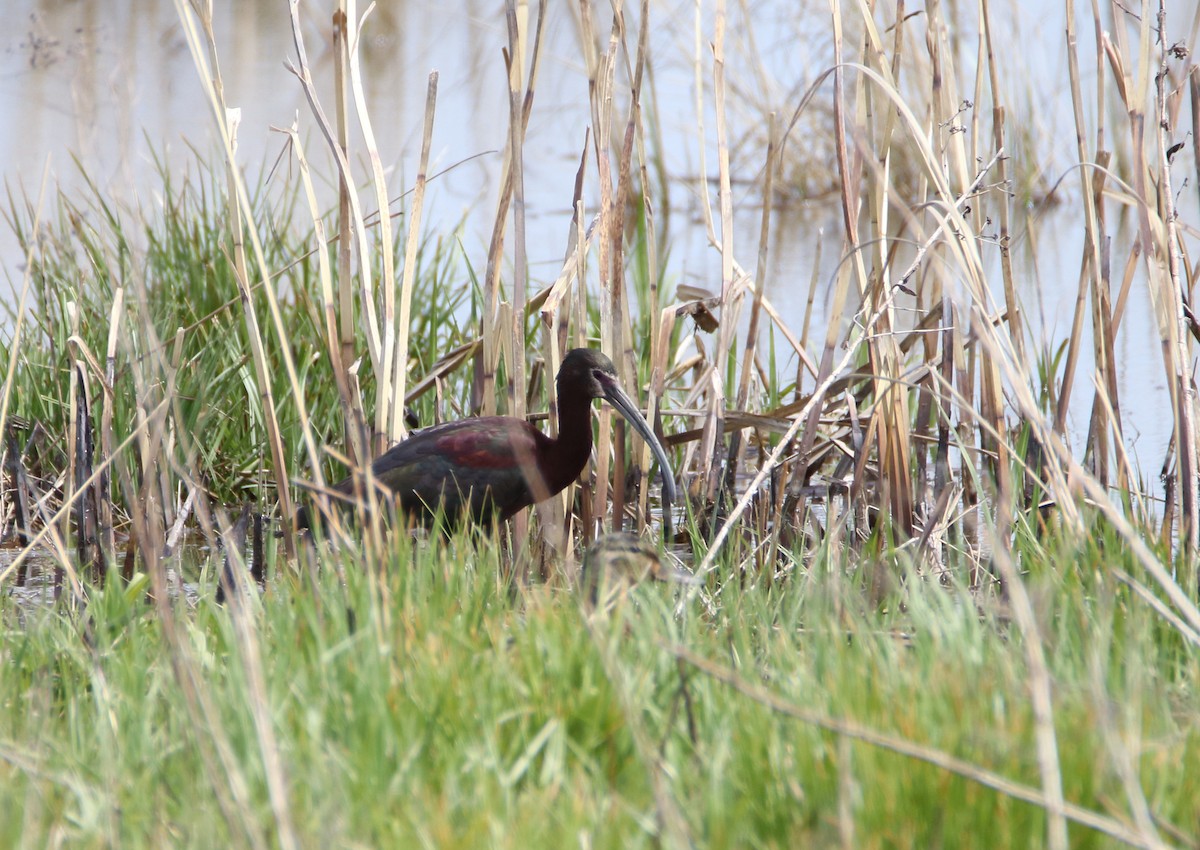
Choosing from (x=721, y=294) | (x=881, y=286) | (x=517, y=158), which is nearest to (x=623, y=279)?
(x=721, y=294)

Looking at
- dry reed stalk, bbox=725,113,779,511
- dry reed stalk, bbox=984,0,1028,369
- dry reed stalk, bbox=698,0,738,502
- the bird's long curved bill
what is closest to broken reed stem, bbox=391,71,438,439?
the bird's long curved bill

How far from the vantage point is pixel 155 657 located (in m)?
2.57

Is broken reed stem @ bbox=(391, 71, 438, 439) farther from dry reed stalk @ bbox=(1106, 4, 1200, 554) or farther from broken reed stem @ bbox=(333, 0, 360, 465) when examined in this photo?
dry reed stalk @ bbox=(1106, 4, 1200, 554)

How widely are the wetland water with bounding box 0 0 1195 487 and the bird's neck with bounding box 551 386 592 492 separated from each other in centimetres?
208

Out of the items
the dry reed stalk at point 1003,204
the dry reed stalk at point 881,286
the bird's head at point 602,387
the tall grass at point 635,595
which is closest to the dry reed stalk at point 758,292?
the tall grass at point 635,595

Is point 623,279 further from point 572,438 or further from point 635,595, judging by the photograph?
point 635,595

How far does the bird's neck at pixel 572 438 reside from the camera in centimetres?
379

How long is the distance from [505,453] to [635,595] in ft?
4.67

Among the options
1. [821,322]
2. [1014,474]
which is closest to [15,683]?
[1014,474]

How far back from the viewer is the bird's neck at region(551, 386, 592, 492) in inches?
149

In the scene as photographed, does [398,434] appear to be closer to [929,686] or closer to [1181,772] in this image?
[929,686]

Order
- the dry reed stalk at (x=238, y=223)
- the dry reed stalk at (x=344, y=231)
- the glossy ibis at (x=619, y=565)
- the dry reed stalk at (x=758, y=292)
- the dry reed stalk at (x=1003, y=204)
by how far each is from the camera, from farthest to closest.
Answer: the dry reed stalk at (x=758, y=292) < the dry reed stalk at (x=1003, y=204) < the dry reed stalk at (x=344, y=231) < the dry reed stalk at (x=238, y=223) < the glossy ibis at (x=619, y=565)

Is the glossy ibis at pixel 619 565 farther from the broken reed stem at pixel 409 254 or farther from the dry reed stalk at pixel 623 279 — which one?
the dry reed stalk at pixel 623 279

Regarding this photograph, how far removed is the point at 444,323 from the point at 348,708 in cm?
296
